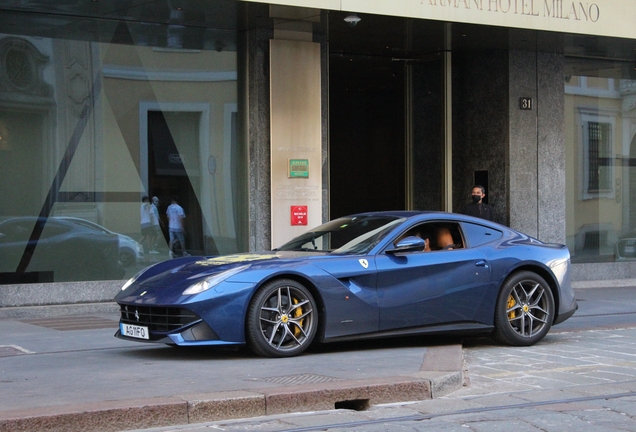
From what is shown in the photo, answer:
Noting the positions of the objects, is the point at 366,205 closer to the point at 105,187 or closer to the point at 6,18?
the point at 105,187

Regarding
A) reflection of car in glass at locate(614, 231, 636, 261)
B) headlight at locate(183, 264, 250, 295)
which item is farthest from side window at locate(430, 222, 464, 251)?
reflection of car in glass at locate(614, 231, 636, 261)

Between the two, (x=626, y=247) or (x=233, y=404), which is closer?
(x=233, y=404)

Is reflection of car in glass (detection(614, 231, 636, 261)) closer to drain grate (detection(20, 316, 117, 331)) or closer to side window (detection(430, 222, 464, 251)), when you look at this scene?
side window (detection(430, 222, 464, 251))

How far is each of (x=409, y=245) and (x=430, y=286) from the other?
0.48 m

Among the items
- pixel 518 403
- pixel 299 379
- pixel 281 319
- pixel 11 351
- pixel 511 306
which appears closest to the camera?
pixel 518 403

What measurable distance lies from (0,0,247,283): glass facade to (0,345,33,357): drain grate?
158 inches

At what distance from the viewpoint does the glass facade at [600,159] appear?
17984mm

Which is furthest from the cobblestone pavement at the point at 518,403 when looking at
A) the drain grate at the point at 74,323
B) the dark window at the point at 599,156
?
the dark window at the point at 599,156

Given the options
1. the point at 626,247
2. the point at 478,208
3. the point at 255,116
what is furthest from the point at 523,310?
the point at 626,247

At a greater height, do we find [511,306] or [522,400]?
[511,306]

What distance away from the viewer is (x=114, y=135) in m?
13.9

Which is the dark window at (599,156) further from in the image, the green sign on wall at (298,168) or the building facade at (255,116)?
the green sign on wall at (298,168)

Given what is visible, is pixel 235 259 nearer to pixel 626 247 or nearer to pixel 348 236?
pixel 348 236

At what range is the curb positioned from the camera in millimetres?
5281
